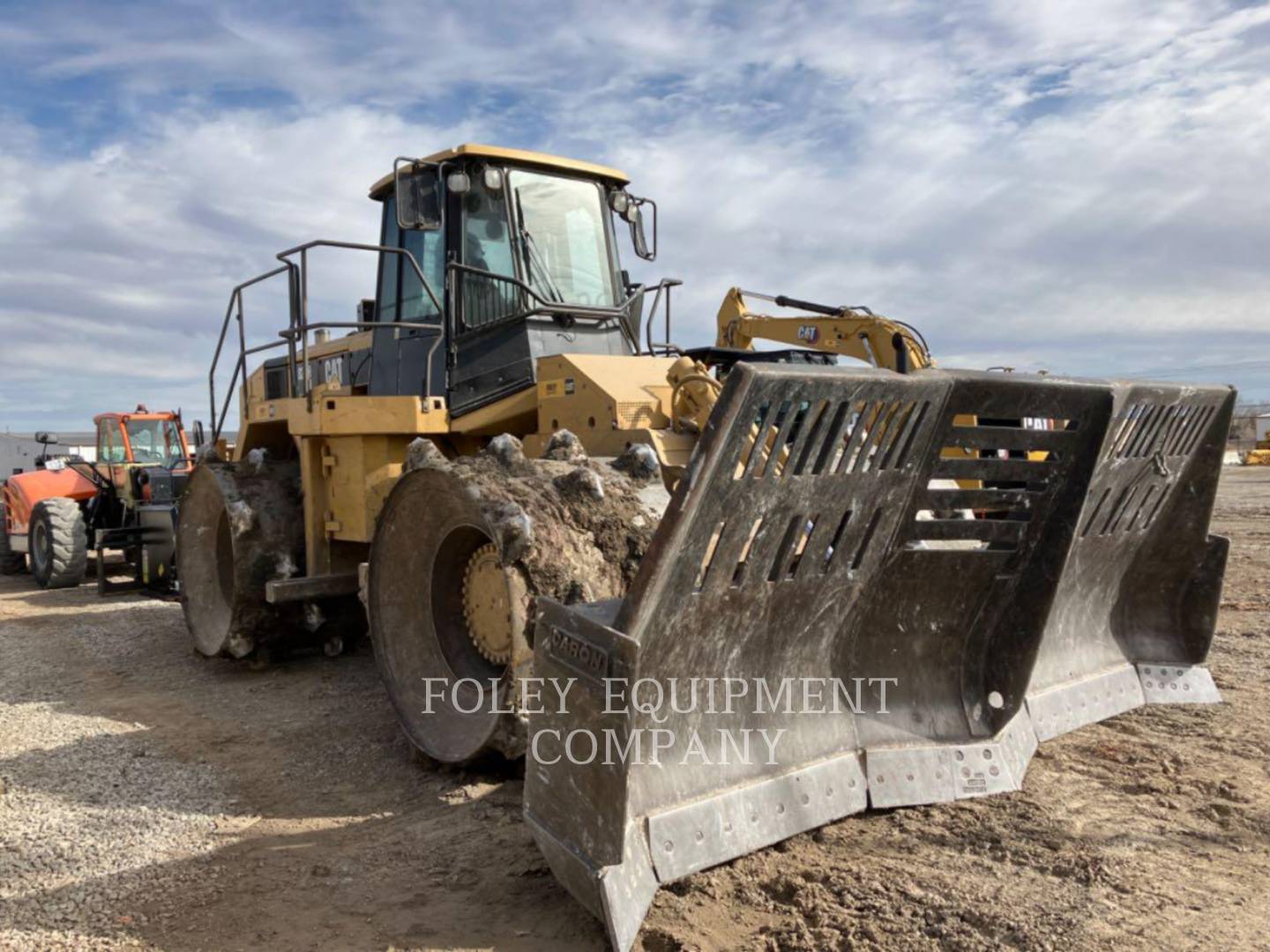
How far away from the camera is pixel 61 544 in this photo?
39.3 ft

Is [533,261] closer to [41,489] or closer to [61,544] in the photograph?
[61,544]

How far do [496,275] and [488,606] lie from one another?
7.03 ft

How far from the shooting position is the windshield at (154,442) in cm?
1407

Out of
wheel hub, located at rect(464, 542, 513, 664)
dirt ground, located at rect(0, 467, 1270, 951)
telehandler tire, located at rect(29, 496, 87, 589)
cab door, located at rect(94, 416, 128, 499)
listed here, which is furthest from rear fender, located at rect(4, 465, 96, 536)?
wheel hub, located at rect(464, 542, 513, 664)

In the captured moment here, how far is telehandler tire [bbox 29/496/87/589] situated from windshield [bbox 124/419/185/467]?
1.65 metres

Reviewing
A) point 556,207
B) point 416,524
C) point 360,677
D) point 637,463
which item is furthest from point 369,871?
point 556,207

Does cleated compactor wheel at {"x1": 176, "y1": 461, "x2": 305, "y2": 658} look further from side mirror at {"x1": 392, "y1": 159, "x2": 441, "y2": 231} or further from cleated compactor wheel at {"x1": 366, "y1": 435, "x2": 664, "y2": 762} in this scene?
side mirror at {"x1": 392, "y1": 159, "x2": 441, "y2": 231}

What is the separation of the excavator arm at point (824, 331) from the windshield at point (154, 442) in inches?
319

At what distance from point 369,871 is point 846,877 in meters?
1.60

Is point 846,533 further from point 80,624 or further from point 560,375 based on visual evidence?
point 80,624

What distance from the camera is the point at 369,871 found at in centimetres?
353

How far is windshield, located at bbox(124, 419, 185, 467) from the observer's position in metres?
14.1

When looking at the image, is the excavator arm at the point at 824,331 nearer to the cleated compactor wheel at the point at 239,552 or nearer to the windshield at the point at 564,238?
the windshield at the point at 564,238

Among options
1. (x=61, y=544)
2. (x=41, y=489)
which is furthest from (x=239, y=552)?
(x=41, y=489)
